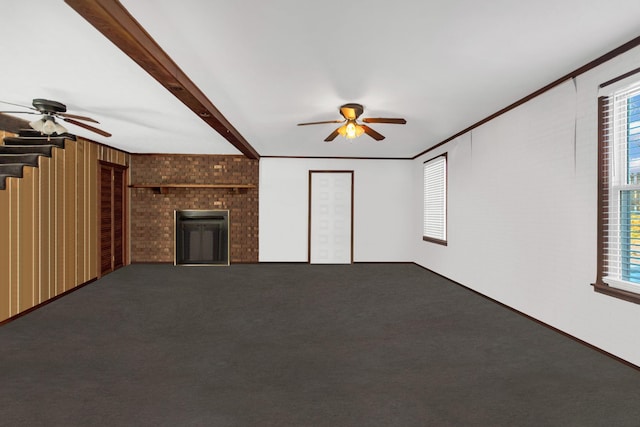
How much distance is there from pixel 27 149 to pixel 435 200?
624 centimetres

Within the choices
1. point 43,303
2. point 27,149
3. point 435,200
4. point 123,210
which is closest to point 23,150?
point 27,149

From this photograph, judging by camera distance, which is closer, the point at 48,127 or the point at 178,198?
the point at 48,127

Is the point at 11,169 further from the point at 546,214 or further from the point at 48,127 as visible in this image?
the point at 546,214

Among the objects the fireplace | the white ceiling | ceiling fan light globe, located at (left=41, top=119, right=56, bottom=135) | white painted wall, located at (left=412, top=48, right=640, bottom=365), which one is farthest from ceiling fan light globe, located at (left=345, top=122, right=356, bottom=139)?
the fireplace

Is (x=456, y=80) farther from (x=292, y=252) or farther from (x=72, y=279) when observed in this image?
(x=72, y=279)

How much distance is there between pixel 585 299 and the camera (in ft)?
9.71

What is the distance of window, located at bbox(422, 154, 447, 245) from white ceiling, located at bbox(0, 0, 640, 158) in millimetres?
1821

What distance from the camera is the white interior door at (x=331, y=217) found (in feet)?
24.6

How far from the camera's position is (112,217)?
6.36 metres

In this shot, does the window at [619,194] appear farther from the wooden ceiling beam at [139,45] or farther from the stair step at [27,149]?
the stair step at [27,149]

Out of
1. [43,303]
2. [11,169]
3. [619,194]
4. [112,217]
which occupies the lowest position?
[43,303]

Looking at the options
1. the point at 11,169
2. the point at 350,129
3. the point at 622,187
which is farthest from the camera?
the point at 350,129

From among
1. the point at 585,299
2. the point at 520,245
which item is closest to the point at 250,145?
the point at 520,245

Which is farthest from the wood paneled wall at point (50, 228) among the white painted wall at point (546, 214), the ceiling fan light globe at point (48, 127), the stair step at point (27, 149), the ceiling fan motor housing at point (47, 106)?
the white painted wall at point (546, 214)
